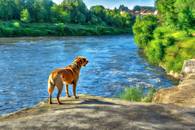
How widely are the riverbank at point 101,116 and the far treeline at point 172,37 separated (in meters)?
56.1

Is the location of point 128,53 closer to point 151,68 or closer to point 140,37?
point 140,37

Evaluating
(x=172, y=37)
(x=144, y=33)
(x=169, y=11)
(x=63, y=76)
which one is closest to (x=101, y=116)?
(x=63, y=76)

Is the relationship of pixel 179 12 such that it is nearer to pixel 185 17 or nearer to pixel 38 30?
pixel 185 17

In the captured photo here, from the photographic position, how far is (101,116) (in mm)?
17328

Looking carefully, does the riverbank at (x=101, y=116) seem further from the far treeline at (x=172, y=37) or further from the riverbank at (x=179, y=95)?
the far treeline at (x=172, y=37)

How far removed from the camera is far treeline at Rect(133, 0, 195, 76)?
8206 cm

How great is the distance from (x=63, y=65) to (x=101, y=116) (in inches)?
2588

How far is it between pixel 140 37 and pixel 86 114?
317ft

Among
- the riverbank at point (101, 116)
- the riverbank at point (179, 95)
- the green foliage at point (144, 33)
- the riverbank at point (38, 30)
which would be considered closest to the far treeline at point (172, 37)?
the green foliage at point (144, 33)

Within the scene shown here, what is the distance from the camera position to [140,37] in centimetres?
11294

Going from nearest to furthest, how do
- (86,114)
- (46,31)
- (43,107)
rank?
(86,114) → (43,107) → (46,31)

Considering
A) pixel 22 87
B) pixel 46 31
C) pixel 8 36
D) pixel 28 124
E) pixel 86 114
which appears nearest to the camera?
pixel 28 124

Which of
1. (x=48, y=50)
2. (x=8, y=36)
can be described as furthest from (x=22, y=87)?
(x=8, y=36)

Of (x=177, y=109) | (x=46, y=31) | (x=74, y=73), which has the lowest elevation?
(x=46, y=31)
